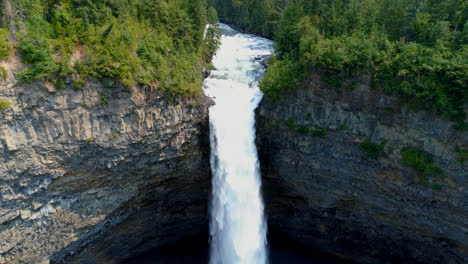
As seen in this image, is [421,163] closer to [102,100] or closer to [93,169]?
[102,100]

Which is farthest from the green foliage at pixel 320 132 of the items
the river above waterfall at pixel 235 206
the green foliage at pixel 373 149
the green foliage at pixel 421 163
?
the green foliage at pixel 421 163

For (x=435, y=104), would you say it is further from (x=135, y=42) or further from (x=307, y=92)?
(x=135, y=42)

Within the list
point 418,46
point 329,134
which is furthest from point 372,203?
point 418,46

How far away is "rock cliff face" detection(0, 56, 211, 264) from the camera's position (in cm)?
1441

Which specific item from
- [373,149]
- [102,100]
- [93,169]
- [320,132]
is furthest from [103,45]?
[373,149]

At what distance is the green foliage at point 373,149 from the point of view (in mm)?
18297

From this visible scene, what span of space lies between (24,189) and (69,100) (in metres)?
5.08

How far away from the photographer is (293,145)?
816 inches

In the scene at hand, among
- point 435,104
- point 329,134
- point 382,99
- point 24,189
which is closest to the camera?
point 24,189

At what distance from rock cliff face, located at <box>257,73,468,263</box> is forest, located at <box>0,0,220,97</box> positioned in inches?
296

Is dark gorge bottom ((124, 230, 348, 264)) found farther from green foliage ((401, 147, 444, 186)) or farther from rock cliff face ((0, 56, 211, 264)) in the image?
green foliage ((401, 147, 444, 186))

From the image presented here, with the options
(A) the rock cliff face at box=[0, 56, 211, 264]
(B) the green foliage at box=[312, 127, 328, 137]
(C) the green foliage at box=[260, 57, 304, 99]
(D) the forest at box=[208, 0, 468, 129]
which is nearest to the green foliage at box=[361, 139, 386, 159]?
(B) the green foliage at box=[312, 127, 328, 137]

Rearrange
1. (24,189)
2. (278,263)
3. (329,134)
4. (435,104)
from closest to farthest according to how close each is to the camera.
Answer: (24,189) → (435,104) → (329,134) → (278,263)

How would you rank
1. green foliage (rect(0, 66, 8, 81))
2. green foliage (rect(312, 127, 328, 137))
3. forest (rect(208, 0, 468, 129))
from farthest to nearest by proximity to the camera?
green foliage (rect(312, 127, 328, 137)) < forest (rect(208, 0, 468, 129)) < green foliage (rect(0, 66, 8, 81))
